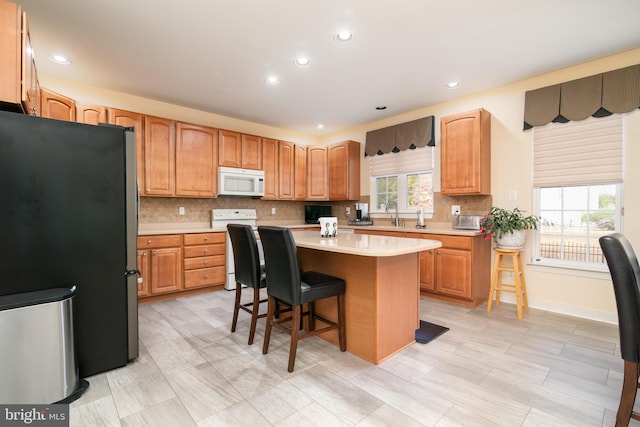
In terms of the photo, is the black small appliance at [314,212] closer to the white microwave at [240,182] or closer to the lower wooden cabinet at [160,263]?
the white microwave at [240,182]

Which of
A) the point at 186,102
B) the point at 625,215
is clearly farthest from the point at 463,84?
the point at 186,102

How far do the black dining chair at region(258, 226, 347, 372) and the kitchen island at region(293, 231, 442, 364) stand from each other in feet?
0.29

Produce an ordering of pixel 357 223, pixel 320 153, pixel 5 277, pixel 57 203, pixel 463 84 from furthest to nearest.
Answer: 1. pixel 320 153
2. pixel 357 223
3. pixel 463 84
4. pixel 57 203
5. pixel 5 277

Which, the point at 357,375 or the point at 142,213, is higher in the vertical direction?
the point at 142,213

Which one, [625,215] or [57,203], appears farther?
[625,215]

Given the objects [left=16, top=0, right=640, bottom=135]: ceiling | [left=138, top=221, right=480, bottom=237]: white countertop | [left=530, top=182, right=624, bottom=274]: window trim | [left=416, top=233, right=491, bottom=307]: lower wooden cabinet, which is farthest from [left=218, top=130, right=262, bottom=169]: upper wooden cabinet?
[left=530, top=182, right=624, bottom=274]: window trim

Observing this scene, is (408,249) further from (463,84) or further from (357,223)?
(357,223)

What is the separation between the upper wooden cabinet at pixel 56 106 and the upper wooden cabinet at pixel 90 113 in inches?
2.1

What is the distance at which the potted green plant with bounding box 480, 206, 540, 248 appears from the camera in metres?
3.20

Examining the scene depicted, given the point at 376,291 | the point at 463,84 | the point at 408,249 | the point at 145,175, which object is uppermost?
the point at 463,84

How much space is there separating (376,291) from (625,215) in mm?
2776

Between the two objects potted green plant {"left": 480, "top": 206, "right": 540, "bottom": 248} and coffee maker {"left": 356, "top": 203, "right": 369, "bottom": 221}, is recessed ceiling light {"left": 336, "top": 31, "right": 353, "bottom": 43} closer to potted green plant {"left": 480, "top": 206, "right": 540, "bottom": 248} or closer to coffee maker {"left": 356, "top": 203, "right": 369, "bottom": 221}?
potted green plant {"left": 480, "top": 206, "right": 540, "bottom": 248}

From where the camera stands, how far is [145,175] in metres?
3.77

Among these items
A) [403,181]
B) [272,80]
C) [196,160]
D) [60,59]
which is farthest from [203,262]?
[403,181]
